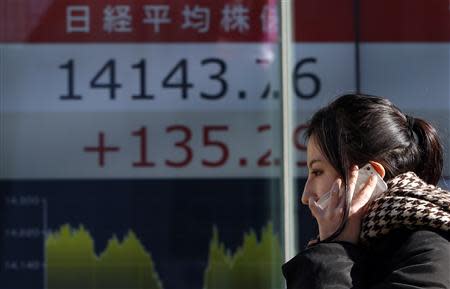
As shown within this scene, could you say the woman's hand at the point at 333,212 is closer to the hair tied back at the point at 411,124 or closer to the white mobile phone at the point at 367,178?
the white mobile phone at the point at 367,178

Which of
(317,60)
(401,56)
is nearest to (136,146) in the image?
(317,60)

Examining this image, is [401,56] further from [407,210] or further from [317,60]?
[407,210]

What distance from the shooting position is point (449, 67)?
202 inches

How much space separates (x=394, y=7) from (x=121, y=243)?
6.39ft

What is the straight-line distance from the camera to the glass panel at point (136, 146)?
4.99 meters

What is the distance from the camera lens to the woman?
1.59 metres

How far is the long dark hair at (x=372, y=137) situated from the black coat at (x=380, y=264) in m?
0.10

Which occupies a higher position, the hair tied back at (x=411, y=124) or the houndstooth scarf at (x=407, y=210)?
the hair tied back at (x=411, y=124)

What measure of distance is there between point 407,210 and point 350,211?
0.13 meters

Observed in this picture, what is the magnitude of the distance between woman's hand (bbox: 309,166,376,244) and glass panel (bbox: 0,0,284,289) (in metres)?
3.32

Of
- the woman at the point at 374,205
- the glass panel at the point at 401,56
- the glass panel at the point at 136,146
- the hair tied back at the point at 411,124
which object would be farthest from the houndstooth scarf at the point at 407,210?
the glass panel at the point at 401,56

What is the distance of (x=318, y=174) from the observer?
1.74 metres

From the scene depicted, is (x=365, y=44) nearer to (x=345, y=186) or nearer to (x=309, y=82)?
(x=309, y=82)

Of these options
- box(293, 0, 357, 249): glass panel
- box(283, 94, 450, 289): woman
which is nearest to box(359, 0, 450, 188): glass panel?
box(293, 0, 357, 249): glass panel
